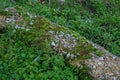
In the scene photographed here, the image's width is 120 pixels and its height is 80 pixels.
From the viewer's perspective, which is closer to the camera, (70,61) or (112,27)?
(70,61)

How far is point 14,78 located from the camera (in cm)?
453

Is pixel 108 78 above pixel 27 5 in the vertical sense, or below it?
below

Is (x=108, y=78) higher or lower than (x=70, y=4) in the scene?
lower

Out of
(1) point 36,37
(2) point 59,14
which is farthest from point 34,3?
(1) point 36,37

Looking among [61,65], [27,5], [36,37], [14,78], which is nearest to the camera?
[14,78]

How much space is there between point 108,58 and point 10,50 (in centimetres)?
205

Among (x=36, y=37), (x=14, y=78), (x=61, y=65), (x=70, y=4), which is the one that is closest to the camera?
(x=14, y=78)

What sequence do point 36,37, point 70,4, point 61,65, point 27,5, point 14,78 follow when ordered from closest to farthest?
point 14,78 → point 61,65 → point 36,37 → point 27,5 → point 70,4

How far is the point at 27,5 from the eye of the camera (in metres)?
8.26

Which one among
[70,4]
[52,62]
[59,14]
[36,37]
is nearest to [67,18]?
[59,14]

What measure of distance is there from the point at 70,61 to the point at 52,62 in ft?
1.21

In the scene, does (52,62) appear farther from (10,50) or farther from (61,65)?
(10,50)

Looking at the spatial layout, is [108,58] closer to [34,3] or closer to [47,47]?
[47,47]

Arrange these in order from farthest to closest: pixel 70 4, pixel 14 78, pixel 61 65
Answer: pixel 70 4
pixel 61 65
pixel 14 78
